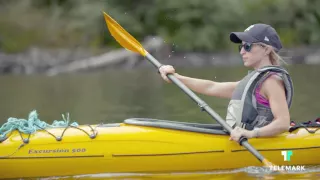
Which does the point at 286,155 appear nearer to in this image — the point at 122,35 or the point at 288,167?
the point at 288,167

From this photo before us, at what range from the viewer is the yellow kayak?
5652 millimetres

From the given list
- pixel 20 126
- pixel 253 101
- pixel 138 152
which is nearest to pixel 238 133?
pixel 253 101

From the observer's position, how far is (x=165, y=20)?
94.0 ft

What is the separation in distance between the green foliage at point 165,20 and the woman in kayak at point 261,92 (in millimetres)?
21602

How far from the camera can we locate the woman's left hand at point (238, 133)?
5539 millimetres

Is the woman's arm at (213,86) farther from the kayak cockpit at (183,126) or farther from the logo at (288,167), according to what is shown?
the logo at (288,167)

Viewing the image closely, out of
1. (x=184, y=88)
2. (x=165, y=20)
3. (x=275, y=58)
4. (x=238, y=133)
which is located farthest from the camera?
(x=165, y=20)

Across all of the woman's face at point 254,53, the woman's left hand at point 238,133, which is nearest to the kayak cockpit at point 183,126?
the woman's left hand at point 238,133

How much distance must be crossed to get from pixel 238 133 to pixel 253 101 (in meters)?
0.29

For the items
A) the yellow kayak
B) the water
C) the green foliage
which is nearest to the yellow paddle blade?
the yellow kayak

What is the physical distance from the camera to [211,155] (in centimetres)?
568

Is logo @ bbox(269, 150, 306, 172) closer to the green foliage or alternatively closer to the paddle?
the paddle

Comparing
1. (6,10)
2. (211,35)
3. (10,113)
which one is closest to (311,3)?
(211,35)

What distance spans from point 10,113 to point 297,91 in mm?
5574
